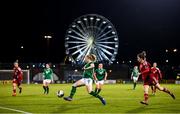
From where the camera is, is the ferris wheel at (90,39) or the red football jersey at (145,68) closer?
the red football jersey at (145,68)

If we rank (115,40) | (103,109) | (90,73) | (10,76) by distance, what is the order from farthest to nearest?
(115,40), (10,76), (90,73), (103,109)

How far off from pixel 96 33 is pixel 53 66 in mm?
10180

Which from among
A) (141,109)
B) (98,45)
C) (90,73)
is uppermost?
(98,45)

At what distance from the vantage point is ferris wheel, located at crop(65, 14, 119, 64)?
59688 millimetres

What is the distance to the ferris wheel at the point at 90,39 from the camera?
59688 millimetres

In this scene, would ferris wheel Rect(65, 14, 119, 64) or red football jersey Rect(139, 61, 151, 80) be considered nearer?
red football jersey Rect(139, 61, 151, 80)

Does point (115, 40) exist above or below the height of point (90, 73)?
above

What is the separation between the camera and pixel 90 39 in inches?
2357

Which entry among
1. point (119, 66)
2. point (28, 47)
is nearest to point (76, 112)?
point (119, 66)

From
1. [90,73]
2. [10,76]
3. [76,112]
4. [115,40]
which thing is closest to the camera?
[76,112]

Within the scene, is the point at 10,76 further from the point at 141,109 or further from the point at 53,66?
the point at 141,109

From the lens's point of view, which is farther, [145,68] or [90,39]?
[90,39]

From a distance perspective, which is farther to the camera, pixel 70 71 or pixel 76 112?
pixel 70 71

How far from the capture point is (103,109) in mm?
17641
